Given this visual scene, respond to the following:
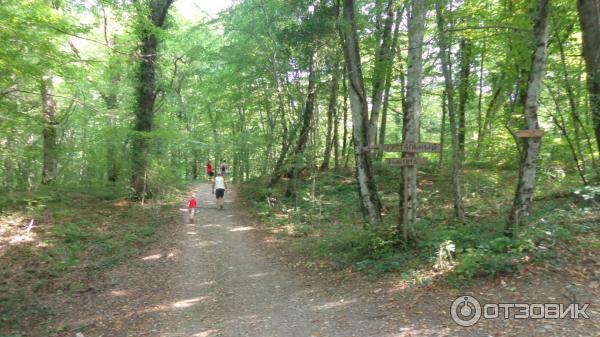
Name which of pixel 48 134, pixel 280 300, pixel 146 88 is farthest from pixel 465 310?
pixel 146 88

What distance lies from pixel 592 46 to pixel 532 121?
2986 millimetres

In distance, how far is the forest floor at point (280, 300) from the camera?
4758mm

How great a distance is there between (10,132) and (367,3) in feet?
38.8

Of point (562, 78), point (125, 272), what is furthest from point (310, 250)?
point (562, 78)

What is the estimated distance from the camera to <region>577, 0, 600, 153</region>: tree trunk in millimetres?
7445

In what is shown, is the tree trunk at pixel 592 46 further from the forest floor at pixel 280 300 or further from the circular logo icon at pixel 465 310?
the circular logo icon at pixel 465 310

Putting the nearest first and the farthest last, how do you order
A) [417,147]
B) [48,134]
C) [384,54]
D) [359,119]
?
[417,147], [359,119], [48,134], [384,54]

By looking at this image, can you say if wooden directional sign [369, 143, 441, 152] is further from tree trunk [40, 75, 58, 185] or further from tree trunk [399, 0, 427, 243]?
tree trunk [40, 75, 58, 185]

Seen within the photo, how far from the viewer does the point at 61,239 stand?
10.1m

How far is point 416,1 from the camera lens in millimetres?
7094

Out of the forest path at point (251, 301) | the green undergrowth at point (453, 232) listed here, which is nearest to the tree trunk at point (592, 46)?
the green undergrowth at point (453, 232)

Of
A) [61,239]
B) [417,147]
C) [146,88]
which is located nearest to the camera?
[417,147]

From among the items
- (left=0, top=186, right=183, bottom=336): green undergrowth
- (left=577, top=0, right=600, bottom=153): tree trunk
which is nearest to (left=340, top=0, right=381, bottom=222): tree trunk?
(left=577, top=0, right=600, bottom=153): tree trunk

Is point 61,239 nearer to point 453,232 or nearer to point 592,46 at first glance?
point 453,232
